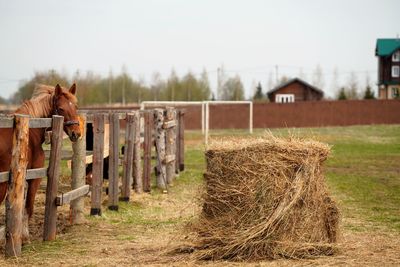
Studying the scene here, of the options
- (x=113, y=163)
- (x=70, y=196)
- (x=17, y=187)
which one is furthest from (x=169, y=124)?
(x=17, y=187)

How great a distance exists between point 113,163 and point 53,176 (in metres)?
3.05

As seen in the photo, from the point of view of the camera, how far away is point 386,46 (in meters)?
76.5

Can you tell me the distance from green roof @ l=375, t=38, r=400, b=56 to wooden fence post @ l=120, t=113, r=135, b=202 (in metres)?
67.0

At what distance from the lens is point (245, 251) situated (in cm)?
741

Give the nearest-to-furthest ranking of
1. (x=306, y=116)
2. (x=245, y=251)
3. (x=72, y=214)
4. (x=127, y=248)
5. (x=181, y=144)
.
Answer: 1. (x=245, y=251)
2. (x=127, y=248)
3. (x=72, y=214)
4. (x=181, y=144)
5. (x=306, y=116)

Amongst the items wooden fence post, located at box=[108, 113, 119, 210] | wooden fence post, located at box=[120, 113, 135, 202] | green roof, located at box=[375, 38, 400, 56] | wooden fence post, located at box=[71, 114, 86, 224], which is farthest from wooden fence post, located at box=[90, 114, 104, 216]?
green roof, located at box=[375, 38, 400, 56]

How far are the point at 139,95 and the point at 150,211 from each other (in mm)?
59073

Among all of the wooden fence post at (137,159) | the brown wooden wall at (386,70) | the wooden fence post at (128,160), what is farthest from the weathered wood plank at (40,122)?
the brown wooden wall at (386,70)

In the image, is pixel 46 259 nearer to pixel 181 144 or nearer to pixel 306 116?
pixel 181 144

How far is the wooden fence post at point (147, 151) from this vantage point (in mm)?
14320

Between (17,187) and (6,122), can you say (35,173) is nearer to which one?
(17,187)

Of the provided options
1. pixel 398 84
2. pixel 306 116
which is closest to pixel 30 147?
pixel 306 116

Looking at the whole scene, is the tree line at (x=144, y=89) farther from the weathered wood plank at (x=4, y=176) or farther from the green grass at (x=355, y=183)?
the weathered wood plank at (x=4, y=176)

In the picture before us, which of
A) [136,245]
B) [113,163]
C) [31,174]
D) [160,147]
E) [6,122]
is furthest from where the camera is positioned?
[160,147]
